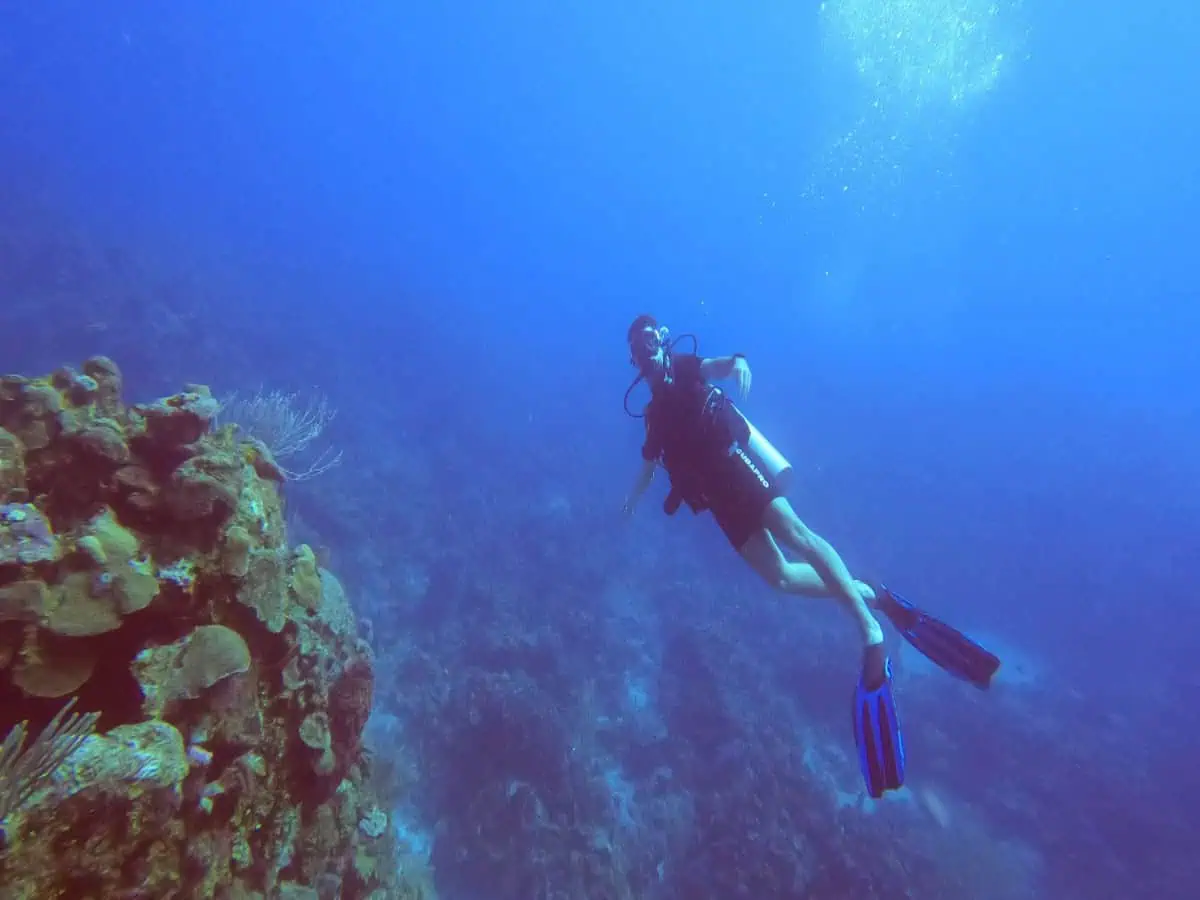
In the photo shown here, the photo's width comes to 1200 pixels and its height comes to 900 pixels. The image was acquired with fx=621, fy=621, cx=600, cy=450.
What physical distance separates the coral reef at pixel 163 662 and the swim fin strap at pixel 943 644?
4.88 m

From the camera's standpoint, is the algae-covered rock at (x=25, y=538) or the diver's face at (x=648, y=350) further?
the diver's face at (x=648, y=350)

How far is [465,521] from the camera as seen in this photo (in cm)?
1839

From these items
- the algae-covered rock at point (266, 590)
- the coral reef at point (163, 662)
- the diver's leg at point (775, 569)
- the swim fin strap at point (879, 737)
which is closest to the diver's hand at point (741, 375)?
the diver's leg at point (775, 569)

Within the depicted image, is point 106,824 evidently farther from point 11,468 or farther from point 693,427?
point 693,427

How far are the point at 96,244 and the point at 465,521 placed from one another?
81.6ft

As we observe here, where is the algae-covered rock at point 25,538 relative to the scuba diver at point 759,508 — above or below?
below

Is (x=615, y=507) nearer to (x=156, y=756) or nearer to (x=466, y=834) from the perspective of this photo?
(x=466, y=834)

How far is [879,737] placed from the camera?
16.8 ft

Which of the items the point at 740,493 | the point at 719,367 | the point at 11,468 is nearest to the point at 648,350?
the point at 719,367

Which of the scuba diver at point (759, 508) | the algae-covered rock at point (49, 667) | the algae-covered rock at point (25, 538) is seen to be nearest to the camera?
the algae-covered rock at point (49, 667)

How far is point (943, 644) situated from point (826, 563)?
1435mm

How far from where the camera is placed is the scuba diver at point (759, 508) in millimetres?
5340

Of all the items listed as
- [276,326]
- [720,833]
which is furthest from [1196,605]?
[276,326]

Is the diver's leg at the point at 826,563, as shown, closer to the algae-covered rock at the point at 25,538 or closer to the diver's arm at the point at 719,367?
the diver's arm at the point at 719,367
